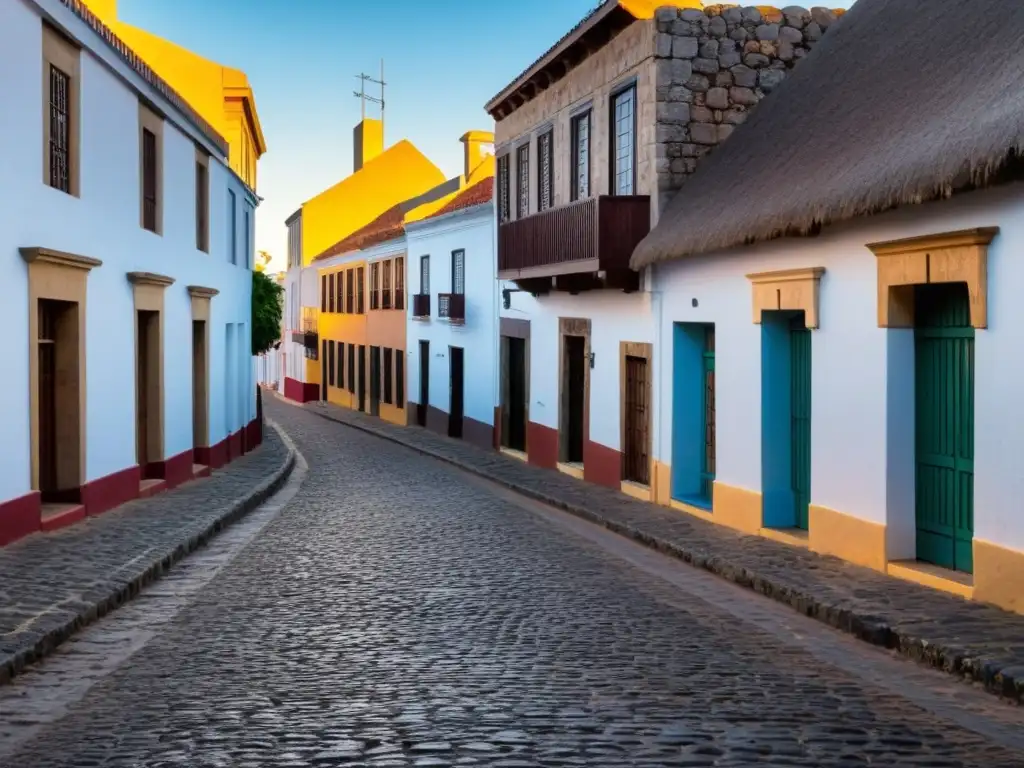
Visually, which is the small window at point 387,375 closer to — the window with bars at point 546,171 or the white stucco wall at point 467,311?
the white stucco wall at point 467,311

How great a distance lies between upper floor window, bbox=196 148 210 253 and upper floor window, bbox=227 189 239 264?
2.75 metres

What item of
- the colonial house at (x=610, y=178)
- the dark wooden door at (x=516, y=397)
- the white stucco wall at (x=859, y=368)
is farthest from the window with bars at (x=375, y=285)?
the white stucco wall at (x=859, y=368)

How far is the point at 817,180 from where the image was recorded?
11211mm

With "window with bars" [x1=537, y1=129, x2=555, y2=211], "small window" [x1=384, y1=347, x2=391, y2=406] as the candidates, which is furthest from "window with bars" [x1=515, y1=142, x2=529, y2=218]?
"small window" [x1=384, y1=347, x2=391, y2=406]

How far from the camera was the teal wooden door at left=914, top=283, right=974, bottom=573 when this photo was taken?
980 cm

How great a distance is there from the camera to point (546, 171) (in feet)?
69.0

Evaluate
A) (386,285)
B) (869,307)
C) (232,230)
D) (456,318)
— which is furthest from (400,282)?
(869,307)

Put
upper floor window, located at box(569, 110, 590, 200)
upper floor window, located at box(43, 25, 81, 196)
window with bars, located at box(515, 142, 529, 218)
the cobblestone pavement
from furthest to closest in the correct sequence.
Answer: window with bars, located at box(515, 142, 529, 218)
upper floor window, located at box(569, 110, 590, 200)
upper floor window, located at box(43, 25, 81, 196)
the cobblestone pavement

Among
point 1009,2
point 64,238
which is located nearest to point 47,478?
point 64,238

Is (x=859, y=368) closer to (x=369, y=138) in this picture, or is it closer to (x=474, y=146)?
(x=474, y=146)

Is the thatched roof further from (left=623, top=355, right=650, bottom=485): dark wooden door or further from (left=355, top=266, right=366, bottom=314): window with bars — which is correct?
(left=355, top=266, right=366, bottom=314): window with bars

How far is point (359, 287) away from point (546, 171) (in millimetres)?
22629

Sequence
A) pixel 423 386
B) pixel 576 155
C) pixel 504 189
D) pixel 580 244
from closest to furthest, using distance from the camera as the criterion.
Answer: pixel 580 244 < pixel 576 155 < pixel 504 189 < pixel 423 386

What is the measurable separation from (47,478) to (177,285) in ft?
18.6
